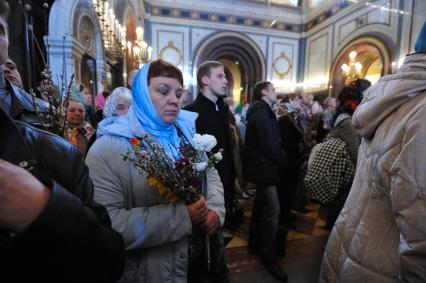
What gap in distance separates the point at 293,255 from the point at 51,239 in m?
2.83

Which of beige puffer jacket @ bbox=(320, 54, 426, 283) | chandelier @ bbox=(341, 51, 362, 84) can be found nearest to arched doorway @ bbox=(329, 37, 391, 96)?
chandelier @ bbox=(341, 51, 362, 84)

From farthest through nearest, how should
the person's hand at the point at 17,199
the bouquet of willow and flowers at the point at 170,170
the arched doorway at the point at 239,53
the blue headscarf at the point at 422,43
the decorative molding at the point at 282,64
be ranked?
the decorative molding at the point at 282,64, the arched doorway at the point at 239,53, the bouquet of willow and flowers at the point at 170,170, the blue headscarf at the point at 422,43, the person's hand at the point at 17,199

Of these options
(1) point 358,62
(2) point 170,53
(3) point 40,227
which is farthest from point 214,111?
(2) point 170,53

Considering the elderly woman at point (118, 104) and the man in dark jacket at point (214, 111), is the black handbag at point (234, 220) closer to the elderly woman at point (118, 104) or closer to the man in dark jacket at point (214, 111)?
the man in dark jacket at point (214, 111)

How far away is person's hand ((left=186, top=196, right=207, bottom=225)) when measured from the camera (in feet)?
3.72

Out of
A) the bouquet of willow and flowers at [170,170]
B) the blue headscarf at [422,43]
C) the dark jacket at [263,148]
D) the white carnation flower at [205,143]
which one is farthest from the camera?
the dark jacket at [263,148]

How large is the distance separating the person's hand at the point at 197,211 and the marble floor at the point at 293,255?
1.55 meters

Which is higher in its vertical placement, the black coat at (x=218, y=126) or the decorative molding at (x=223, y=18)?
the decorative molding at (x=223, y=18)

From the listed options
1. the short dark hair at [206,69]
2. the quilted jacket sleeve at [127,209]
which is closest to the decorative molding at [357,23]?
the short dark hair at [206,69]

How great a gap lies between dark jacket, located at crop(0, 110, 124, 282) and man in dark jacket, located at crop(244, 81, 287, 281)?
1907mm

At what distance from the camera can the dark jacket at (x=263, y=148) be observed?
2.38m

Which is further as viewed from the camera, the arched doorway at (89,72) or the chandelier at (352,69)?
the chandelier at (352,69)

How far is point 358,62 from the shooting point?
10.9 meters

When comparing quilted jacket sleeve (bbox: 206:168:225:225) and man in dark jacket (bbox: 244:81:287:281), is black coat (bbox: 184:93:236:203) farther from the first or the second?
quilted jacket sleeve (bbox: 206:168:225:225)
